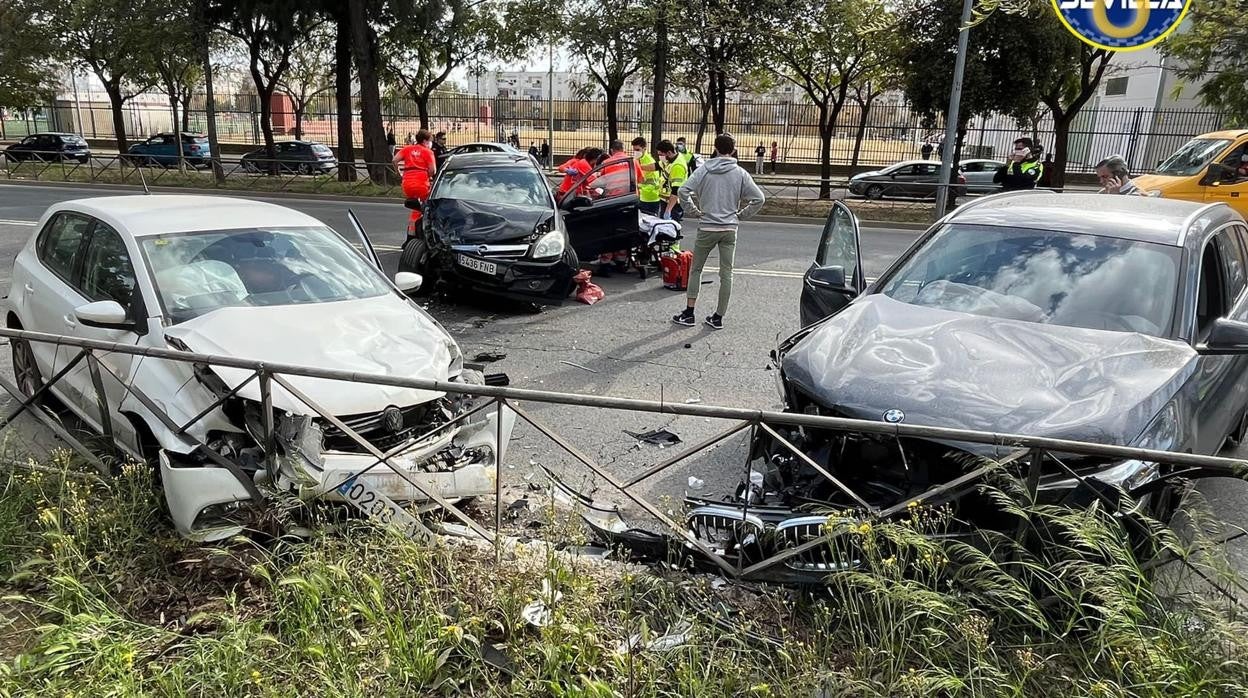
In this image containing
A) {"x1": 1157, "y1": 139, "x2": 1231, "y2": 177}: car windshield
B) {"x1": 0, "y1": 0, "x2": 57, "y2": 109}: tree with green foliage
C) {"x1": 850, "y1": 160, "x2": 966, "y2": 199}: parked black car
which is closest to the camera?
{"x1": 1157, "y1": 139, "x2": 1231, "y2": 177}: car windshield

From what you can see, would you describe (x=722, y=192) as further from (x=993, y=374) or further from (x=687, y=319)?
(x=993, y=374)

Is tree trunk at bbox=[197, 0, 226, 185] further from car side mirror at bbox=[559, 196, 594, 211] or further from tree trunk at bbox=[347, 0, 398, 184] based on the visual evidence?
car side mirror at bbox=[559, 196, 594, 211]

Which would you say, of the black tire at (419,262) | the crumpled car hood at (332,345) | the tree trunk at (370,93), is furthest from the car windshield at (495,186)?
the tree trunk at (370,93)

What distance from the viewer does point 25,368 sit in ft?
17.4

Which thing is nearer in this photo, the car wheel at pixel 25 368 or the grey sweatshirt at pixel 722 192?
the car wheel at pixel 25 368

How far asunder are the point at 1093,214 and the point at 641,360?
3643 mm

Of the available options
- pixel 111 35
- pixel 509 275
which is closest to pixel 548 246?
pixel 509 275

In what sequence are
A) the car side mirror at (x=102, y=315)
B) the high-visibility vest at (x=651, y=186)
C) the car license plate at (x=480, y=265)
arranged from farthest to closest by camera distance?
the high-visibility vest at (x=651, y=186), the car license plate at (x=480, y=265), the car side mirror at (x=102, y=315)

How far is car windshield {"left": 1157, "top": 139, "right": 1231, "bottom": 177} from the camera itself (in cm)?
1225

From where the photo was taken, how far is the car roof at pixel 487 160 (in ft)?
32.0

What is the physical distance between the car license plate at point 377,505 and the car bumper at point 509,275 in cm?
490

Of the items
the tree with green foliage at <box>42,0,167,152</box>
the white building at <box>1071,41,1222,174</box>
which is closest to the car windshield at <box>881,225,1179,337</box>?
the tree with green foliage at <box>42,0,167,152</box>

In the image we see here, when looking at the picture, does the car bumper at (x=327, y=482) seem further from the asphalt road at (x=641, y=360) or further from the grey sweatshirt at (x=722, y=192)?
the grey sweatshirt at (x=722, y=192)

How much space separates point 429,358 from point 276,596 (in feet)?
4.99
